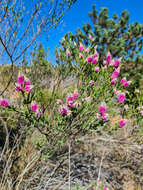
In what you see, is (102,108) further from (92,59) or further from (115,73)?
(92,59)

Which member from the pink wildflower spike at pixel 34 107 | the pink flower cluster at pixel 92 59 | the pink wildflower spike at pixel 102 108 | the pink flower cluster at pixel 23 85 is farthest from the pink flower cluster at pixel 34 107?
the pink flower cluster at pixel 92 59

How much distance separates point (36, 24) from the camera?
5.89 ft

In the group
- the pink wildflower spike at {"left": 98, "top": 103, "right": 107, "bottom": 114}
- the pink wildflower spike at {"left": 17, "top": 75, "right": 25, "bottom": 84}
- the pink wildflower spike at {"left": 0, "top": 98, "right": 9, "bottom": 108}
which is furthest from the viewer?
the pink wildflower spike at {"left": 98, "top": 103, "right": 107, "bottom": 114}

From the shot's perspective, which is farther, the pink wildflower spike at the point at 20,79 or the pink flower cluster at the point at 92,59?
the pink flower cluster at the point at 92,59

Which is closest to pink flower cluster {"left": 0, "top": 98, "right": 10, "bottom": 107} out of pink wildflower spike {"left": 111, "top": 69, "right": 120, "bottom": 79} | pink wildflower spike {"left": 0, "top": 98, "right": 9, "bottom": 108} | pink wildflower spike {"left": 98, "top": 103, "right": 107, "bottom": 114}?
pink wildflower spike {"left": 0, "top": 98, "right": 9, "bottom": 108}

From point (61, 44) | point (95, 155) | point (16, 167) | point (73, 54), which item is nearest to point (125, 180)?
point (95, 155)

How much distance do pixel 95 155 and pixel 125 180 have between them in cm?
56

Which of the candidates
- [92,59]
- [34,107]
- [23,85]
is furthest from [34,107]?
[92,59]

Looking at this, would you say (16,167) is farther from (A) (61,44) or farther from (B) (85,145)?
(A) (61,44)

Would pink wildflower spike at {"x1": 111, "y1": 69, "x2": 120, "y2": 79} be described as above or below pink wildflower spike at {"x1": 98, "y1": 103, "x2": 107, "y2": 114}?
above

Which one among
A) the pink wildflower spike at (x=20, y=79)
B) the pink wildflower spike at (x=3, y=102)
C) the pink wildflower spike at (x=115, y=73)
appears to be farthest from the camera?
the pink wildflower spike at (x=115, y=73)

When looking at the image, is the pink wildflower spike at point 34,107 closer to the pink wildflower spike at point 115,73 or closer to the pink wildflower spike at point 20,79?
the pink wildflower spike at point 20,79

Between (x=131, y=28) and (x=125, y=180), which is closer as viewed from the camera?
(x=125, y=180)

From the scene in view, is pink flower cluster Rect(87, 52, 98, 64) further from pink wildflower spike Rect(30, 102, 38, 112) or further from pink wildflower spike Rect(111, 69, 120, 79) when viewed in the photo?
pink wildflower spike Rect(30, 102, 38, 112)
